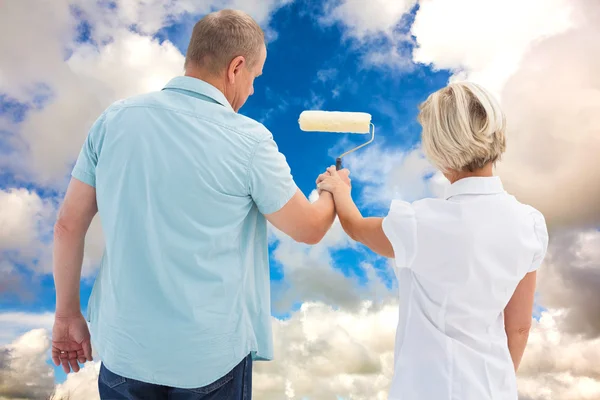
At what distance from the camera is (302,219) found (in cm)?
246

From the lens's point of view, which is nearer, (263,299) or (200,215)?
(200,215)

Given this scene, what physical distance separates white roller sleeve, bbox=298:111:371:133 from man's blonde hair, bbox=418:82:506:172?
1022 millimetres

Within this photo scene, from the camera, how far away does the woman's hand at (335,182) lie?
2.92 meters

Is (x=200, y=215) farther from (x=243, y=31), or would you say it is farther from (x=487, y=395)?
(x=487, y=395)

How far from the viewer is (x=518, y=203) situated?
2.27 metres

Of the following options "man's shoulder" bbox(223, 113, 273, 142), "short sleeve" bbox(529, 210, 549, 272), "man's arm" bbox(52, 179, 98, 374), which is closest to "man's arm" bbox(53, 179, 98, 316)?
"man's arm" bbox(52, 179, 98, 374)

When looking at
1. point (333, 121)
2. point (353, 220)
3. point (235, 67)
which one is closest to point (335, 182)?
point (353, 220)

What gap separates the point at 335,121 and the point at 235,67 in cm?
103

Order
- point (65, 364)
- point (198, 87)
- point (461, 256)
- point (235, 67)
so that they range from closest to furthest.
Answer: point (461, 256) → point (198, 87) → point (235, 67) → point (65, 364)

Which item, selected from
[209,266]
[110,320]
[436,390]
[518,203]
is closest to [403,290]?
[436,390]

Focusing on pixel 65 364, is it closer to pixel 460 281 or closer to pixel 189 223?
pixel 189 223

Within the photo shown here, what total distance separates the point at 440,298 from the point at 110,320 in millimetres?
1478

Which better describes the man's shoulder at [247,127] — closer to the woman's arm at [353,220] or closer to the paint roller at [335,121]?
the woman's arm at [353,220]

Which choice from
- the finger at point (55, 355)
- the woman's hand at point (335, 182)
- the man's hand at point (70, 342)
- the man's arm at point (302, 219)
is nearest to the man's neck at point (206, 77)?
the man's arm at point (302, 219)
